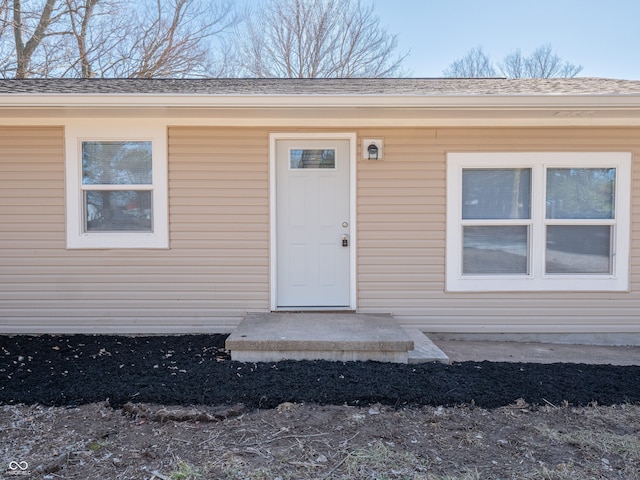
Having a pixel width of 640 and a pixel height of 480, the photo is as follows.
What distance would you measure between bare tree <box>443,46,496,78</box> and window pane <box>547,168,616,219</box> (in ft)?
48.3

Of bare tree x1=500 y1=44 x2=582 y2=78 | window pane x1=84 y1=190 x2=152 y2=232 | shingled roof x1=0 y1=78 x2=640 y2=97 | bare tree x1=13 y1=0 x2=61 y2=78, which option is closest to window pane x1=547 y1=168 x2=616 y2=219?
shingled roof x1=0 y1=78 x2=640 y2=97

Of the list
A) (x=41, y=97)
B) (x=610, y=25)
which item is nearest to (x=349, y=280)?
(x=41, y=97)

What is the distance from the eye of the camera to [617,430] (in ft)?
9.09

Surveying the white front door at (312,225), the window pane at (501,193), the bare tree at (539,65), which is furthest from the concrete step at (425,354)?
the bare tree at (539,65)

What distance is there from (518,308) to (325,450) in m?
3.18

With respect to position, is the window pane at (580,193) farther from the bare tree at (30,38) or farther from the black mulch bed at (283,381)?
the bare tree at (30,38)

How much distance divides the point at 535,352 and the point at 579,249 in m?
1.27

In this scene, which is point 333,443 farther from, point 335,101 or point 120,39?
point 120,39

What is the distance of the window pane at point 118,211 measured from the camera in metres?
4.82

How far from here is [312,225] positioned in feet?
16.3

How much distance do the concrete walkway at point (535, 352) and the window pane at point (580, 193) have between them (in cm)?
137

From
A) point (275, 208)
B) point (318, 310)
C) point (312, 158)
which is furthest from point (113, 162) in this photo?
point (318, 310)

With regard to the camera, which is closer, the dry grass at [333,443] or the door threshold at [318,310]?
the dry grass at [333,443]

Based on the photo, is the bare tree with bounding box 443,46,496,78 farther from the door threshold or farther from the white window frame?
the door threshold
